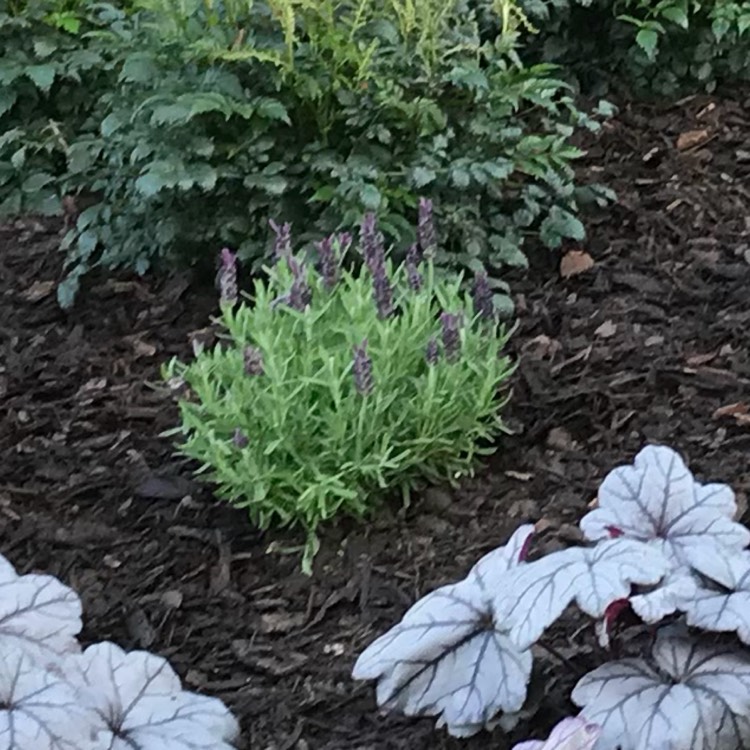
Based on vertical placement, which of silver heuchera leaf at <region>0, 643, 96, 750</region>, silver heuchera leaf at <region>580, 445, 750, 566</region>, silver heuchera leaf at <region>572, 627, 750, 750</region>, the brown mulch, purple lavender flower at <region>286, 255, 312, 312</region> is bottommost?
the brown mulch

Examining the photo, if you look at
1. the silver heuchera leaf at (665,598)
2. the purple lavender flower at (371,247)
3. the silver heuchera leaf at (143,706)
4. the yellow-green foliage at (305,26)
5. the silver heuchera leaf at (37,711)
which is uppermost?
the yellow-green foliage at (305,26)

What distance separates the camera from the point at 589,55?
4.09 metres

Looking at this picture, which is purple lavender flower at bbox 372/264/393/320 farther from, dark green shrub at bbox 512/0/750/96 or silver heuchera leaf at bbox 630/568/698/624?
dark green shrub at bbox 512/0/750/96

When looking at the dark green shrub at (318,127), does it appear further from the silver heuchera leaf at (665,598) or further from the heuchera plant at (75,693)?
the silver heuchera leaf at (665,598)

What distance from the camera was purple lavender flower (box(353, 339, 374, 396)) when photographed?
2.32 metres

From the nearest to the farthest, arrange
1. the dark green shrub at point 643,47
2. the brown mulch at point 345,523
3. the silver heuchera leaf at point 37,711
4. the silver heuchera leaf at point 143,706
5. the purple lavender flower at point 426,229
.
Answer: the silver heuchera leaf at point 37,711 < the silver heuchera leaf at point 143,706 < the brown mulch at point 345,523 < the purple lavender flower at point 426,229 < the dark green shrub at point 643,47

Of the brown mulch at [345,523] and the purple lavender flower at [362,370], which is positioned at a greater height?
the purple lavender flower at [362,370]

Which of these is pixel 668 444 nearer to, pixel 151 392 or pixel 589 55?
pixel 151 392

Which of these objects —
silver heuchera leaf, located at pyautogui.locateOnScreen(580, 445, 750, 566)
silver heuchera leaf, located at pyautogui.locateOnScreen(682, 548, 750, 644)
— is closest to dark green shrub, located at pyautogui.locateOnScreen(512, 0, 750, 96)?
silver heuchera leaf, located at pyautogui.locateOnScreen(580, 445, 750, 566)

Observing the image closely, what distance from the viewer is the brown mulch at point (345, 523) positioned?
2.30m

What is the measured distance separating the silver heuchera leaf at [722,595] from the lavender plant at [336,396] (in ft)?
2.59

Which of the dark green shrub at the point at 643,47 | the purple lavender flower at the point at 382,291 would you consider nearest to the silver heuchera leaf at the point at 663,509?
the purple lavender flower at the point at 382,291

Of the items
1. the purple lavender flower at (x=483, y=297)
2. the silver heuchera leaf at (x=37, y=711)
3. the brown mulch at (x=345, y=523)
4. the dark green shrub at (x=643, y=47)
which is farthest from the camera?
the dark green shrub at (x=643, y=47)

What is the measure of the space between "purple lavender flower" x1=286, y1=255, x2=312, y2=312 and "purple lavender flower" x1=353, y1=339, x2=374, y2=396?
0.20 m
